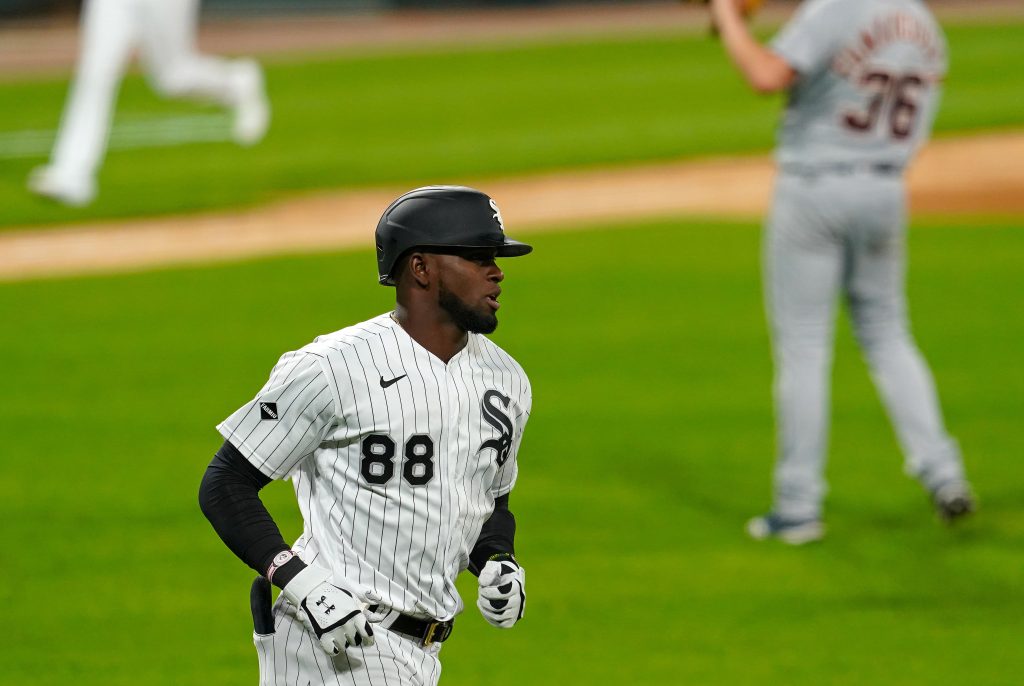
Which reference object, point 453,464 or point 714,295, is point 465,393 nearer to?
point 453,464

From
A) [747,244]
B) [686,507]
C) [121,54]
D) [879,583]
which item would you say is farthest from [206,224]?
[879,583]

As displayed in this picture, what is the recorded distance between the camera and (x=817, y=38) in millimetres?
5758

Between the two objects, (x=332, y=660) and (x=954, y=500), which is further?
(x=954, y=500)

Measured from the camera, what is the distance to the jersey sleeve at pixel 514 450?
3.36 metres

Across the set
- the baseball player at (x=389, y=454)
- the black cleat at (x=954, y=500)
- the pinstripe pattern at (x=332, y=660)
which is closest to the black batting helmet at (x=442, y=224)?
the baseball player at (x=389, y=454)

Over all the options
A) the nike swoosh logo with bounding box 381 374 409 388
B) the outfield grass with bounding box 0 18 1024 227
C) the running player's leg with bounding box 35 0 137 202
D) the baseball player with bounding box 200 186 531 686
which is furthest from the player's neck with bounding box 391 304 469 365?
Result: the outfield grass with bounding box 0 18 1024 227

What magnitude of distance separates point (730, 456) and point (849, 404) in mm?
1266

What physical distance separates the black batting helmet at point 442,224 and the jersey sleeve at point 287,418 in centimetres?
28

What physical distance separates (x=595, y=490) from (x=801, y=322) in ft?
4.41

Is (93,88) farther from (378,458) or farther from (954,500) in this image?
(378,458)

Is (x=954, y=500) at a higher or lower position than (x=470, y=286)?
lower

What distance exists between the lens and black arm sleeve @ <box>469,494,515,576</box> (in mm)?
3428

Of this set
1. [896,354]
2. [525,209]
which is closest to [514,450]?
[896,354]

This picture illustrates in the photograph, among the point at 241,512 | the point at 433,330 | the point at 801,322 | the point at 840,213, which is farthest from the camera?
the point at 801,322
